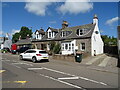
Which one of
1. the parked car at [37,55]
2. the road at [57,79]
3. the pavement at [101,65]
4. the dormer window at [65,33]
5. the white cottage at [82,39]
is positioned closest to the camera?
the road at [57,79]

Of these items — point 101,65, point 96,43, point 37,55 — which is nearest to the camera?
point 101,65

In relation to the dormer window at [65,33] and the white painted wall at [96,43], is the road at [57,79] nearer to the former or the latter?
the white painted wall at [96,43]

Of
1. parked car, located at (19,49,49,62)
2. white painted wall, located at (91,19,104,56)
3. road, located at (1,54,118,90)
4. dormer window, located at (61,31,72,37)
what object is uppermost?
dormer window, located at (61,31,72,37)

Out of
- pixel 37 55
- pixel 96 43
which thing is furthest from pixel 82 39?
pixel 37 55

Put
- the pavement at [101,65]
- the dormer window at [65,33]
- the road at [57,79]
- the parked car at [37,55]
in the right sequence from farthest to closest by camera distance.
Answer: the dormer window at [65,33], the parked car at [37,55], the pavement at [101,65], the road at [57,79]

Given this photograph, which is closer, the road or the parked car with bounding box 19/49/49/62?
the road

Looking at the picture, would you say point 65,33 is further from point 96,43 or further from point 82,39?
point 96,43

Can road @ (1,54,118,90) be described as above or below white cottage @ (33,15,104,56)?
below

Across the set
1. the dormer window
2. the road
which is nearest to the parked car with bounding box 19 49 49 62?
the road

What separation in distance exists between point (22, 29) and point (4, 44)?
14079mm

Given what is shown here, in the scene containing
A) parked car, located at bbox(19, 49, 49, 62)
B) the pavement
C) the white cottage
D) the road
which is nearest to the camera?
the road

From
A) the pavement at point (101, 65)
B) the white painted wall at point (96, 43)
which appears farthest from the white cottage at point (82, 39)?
the pavement at point (101, 65)

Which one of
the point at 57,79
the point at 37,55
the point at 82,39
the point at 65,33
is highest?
the point at 65,33

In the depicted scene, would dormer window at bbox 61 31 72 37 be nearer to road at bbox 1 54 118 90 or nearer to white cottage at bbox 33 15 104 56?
white cottage at bbox 33 15 104 56
